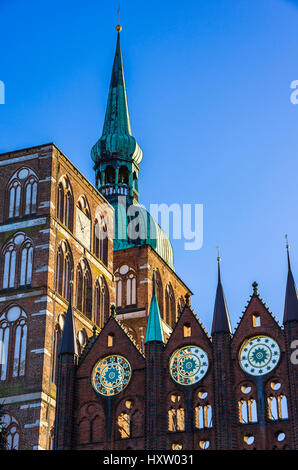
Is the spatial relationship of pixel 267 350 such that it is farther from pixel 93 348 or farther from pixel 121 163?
pixel 121 163

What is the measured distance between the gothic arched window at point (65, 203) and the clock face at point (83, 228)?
740 mm

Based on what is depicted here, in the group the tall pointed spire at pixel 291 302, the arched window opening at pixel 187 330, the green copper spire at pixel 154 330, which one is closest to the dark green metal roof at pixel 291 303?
the tall pointed spire at pixel 291 302

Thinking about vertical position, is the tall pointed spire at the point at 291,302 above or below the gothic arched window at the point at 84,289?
below

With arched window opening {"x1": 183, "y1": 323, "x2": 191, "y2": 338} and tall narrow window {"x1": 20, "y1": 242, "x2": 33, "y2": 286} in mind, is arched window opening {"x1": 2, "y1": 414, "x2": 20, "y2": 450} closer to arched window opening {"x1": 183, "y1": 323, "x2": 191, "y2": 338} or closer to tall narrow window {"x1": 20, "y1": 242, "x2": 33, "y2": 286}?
tall narrow window {"x1": 20, "y1": 242, "x2": 33, "y2": 286}

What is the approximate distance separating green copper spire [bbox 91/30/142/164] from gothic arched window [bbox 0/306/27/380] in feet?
64.1

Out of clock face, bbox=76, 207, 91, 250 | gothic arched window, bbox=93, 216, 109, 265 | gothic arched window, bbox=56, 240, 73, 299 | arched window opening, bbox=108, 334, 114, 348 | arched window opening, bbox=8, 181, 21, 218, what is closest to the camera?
arched window opening, bbox=108, 334, 114, 348

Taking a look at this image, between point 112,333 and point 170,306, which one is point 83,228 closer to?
point 170,306

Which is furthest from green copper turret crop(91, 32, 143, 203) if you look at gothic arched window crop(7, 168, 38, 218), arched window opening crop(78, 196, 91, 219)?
gothic arched window crop(7, 168, 38, 218)

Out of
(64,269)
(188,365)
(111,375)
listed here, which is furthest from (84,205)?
(188,365)

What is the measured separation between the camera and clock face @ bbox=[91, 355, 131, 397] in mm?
47000

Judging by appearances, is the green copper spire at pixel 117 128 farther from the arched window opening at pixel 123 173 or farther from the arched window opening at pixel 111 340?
the arched window opening at pixel 111 340

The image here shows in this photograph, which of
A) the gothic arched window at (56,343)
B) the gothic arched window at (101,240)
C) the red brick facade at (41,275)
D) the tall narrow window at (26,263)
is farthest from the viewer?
the gothic arched window at (101,240)

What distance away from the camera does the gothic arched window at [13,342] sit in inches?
2181
